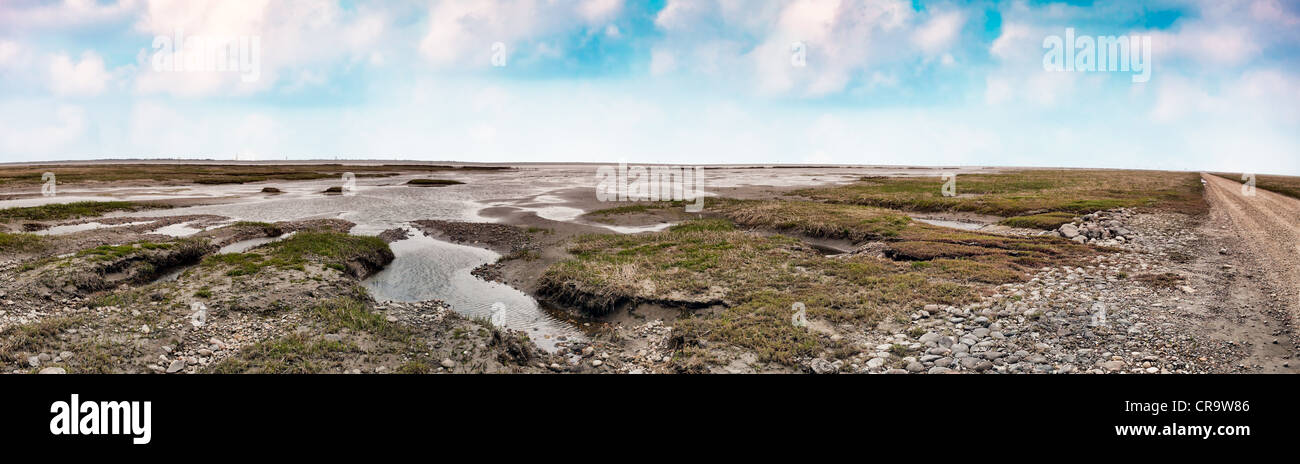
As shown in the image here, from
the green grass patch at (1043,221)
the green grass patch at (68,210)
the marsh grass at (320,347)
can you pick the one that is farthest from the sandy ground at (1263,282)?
the green grass patch at (68,210)

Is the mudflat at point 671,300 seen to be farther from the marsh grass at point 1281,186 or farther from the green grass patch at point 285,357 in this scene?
the marsh grass at point 1281,186

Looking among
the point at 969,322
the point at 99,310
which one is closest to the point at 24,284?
the point at 99,310

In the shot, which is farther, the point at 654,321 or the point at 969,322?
the point at 654,321

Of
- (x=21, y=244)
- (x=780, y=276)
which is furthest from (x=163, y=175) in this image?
(x=780, y=276)

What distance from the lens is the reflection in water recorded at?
16.6 m

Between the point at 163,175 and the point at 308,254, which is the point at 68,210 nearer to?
the point at 308,254

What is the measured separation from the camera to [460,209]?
49.5m

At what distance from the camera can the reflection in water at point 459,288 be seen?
16562 millimetres

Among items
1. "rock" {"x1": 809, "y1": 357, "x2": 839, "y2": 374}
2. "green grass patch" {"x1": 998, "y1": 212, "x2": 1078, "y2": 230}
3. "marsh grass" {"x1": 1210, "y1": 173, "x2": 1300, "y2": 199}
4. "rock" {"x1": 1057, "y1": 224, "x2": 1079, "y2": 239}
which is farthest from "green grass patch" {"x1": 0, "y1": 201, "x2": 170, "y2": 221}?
"marsh grass" {"x1": 1210, "y1": 173, "x2": 1300, "y2": 199}

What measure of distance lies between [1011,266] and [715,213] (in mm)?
24541

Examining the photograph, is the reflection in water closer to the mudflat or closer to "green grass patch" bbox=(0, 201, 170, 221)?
the mudflat

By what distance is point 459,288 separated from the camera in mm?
21016
